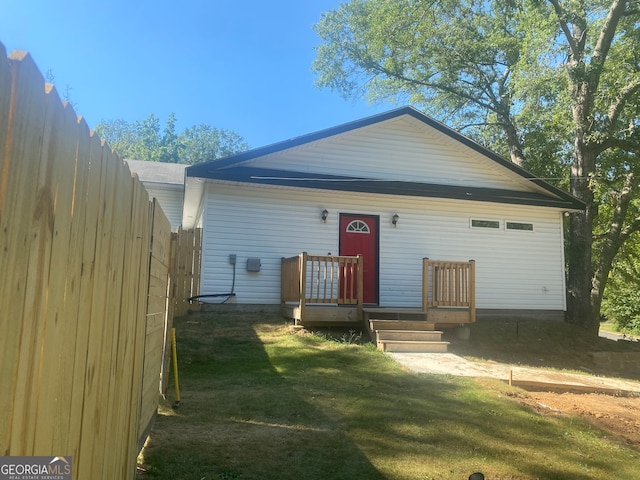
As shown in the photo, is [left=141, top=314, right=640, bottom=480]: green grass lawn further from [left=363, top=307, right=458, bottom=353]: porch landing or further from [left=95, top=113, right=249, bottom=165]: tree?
[left=95, top=113, right=249, bottom=165]: tree

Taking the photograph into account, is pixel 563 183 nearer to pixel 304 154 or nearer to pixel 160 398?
pixel 304 154

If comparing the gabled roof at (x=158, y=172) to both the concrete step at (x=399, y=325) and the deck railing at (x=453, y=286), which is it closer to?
the deck railing at (x=453, y=286)

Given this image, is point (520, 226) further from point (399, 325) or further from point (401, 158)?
point (399, 325)

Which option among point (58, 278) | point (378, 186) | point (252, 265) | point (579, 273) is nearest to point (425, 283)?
point (378, 186)

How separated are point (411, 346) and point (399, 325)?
74cm

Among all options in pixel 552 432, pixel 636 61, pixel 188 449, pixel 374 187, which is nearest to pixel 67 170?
pixel 188 449

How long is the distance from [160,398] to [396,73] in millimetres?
18974

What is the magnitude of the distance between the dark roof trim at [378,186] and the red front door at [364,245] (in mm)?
812

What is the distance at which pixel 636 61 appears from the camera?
615 inches

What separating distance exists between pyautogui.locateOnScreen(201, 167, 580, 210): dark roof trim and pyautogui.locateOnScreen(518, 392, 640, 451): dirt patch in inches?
244

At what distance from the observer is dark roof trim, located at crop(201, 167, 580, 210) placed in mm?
10602

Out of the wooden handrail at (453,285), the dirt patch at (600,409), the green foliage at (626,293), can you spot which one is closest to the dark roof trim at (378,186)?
the wooden handrail at (453,285)

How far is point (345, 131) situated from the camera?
39.3ft

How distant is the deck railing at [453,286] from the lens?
32.3 ft
